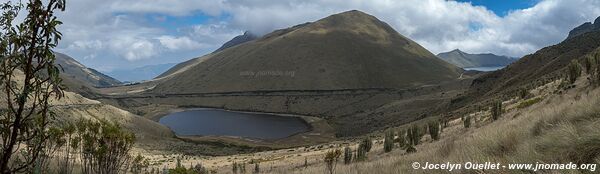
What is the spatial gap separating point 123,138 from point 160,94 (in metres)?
181

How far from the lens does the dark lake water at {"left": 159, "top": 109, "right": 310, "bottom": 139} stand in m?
95.4

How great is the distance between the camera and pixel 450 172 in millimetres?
5719

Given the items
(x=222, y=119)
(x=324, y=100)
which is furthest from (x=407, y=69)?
(x=222, y=119)

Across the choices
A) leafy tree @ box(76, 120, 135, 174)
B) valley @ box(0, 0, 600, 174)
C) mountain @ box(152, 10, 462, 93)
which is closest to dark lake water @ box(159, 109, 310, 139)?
valley @ box(0, 0, 600, 174)

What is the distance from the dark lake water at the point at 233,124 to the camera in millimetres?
95431

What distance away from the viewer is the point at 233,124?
108938mm

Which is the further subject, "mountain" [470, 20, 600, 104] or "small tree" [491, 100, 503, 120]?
"mountain" [470, 20, 600, 104]

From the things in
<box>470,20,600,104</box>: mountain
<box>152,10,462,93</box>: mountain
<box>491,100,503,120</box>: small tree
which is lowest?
<box>491,100,503,120</box>: small tree

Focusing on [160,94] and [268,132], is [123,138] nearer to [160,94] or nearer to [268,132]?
[268,132]
